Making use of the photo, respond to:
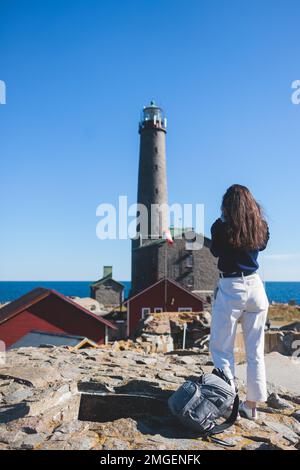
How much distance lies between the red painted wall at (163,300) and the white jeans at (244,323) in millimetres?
29499

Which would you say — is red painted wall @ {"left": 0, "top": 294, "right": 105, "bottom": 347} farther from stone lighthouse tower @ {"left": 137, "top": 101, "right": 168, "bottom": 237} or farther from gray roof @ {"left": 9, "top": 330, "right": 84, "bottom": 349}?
stone lighthouse tower @ {"left": 137, "top": 101, "right": 168, "bottom": 237}

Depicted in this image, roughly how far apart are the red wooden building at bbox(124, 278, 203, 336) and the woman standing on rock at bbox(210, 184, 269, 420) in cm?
2949

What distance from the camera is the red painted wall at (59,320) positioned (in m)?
22.2

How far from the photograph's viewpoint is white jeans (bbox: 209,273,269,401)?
451 centimetres

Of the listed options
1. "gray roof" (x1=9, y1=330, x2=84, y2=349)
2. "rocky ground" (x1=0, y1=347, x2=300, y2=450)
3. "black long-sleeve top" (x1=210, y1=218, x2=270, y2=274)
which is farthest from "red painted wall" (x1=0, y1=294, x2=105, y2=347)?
"black long-sleeve top" (x1=210, y1=218, x2=270, y2=274)

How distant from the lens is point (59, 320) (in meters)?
22.5

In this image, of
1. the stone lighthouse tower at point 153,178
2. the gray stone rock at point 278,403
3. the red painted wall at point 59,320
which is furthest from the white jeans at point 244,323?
the stone lighthouse tower at point 153,178

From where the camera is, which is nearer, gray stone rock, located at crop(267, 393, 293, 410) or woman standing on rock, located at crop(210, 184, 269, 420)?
woman standing on rock, located at crop(210, 184, 269, 420)

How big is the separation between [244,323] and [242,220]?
3.85 ft

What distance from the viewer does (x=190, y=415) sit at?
388 centimetres

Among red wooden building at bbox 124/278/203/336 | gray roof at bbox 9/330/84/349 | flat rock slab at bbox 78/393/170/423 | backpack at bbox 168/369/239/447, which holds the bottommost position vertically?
red wooden building at bbox 124/278/203/336

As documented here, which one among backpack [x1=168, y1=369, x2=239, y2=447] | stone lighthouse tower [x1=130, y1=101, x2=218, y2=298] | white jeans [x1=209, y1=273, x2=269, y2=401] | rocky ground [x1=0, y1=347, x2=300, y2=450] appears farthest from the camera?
stone lighthouse tower [x1=130, y1=101, x2=218, y2=298]

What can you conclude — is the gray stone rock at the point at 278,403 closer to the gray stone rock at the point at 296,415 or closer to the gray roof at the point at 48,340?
the gray stone rock at the point at 296,415
